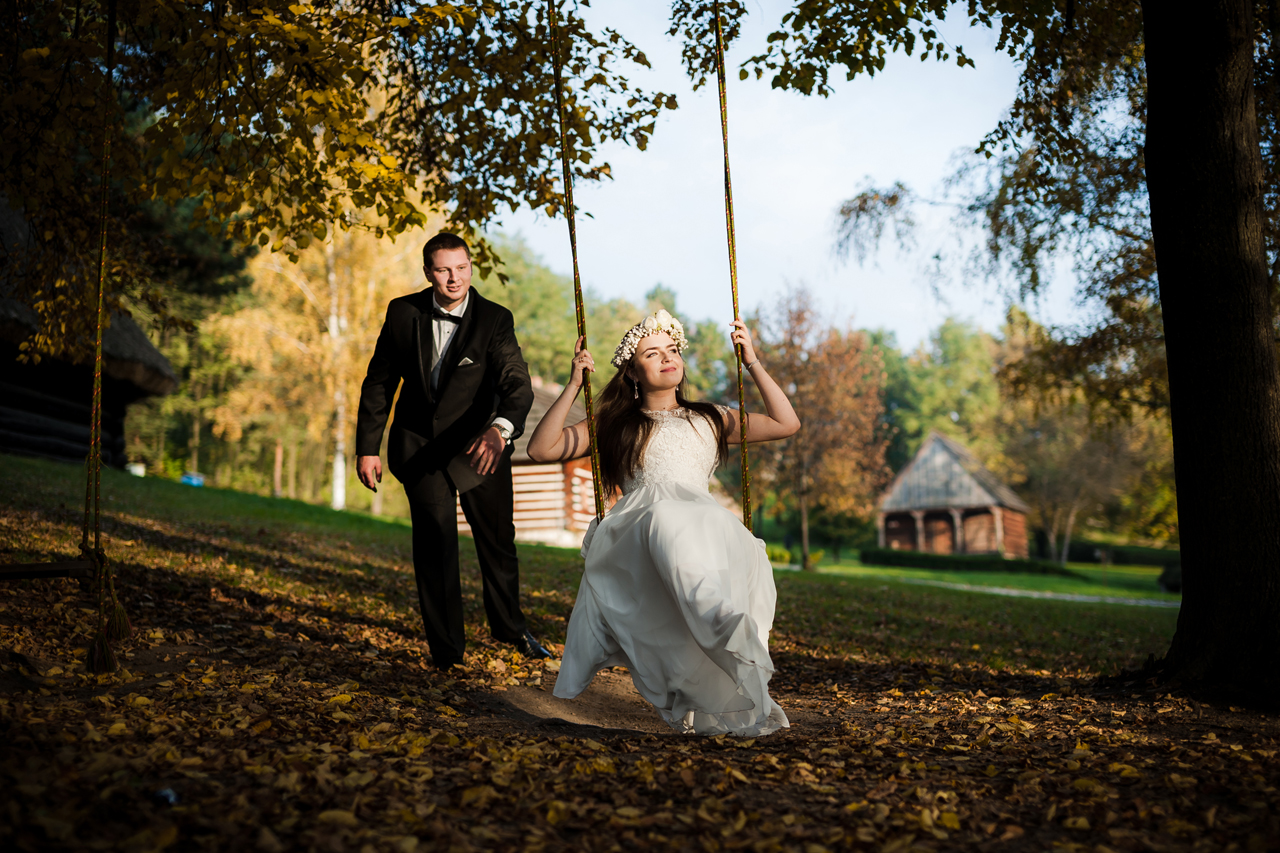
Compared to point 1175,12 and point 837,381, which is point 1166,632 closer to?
point 1175,12

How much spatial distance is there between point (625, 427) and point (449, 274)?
57.1 inches

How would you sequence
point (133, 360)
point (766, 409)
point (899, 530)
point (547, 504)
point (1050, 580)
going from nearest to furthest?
point (766, 409) → point (133, 360) → point (547, 504) → point (1050, 580) → point (899, 530)

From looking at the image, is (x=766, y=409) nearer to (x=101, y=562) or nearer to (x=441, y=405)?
(x=441, y=405)

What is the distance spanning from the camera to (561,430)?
15.1 ft

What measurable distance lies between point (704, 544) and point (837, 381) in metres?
24.9

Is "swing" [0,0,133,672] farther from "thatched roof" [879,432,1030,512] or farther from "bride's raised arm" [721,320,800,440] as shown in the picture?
"thatched roof" [879,432,1030,512]

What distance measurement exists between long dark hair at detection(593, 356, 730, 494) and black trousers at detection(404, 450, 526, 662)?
1.03 metres

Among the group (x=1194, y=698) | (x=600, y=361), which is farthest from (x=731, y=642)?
(x=600, y=361)

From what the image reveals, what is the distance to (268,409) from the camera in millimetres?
28188

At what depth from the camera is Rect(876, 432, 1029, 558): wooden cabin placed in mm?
40438

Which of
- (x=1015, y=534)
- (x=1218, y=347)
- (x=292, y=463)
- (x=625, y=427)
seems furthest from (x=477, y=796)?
(x=1015, y=534)

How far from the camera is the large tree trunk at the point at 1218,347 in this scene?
15.6 feet

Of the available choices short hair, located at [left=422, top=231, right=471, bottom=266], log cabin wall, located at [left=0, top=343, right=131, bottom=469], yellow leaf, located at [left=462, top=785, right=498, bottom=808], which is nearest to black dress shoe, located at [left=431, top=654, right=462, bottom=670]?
short hair, located at [left=422, top=231, right=471, bottom=266]

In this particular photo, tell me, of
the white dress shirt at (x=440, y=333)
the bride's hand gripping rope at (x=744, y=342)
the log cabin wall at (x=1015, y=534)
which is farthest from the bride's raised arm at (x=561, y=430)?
the log cabin wall at (x=1015, y=534)
